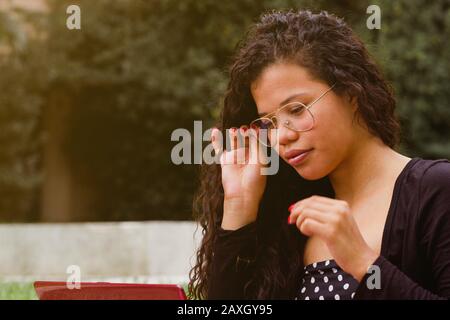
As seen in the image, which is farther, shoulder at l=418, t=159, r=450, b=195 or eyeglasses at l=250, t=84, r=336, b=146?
eyeglasses at l=250, t=84, r=336, b=146

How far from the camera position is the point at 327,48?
2.35 m

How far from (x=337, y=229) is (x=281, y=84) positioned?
61 centimetres

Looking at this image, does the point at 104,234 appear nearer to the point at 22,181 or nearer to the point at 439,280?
the point at 22,181

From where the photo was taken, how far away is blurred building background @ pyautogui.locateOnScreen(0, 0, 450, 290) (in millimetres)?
10312

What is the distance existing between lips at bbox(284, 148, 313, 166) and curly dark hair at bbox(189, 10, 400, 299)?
207 mm

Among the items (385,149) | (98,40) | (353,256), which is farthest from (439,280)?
(98,40)

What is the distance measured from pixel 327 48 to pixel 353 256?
742 millimetres

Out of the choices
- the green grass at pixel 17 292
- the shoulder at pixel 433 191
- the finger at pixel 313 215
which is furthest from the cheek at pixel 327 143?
the green grass at pixel 17 292

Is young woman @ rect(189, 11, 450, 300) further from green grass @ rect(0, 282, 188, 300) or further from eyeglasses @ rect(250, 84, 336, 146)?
green grass @ rect(0, 282, 188, 300)

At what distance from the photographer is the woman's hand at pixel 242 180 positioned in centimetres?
244

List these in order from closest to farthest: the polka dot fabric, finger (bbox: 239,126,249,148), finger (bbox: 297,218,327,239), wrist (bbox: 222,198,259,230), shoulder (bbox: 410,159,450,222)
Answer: finger (bbox: 297,218,327,239)
shoulder (bbox: 410,159,450,222)
the polka dot fabric
wrist (bbox: 222,198,259,230)
finger (bbox: 239,126,249,148)

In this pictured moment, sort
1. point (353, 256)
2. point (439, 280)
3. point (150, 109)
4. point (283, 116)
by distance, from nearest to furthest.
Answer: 1. point (353, 256)
2. point (439, 280)
3. point (283, 116)
4. point (150, 109)

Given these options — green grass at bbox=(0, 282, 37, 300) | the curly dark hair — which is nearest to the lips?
the curly dark hair

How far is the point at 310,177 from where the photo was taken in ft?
7.49
